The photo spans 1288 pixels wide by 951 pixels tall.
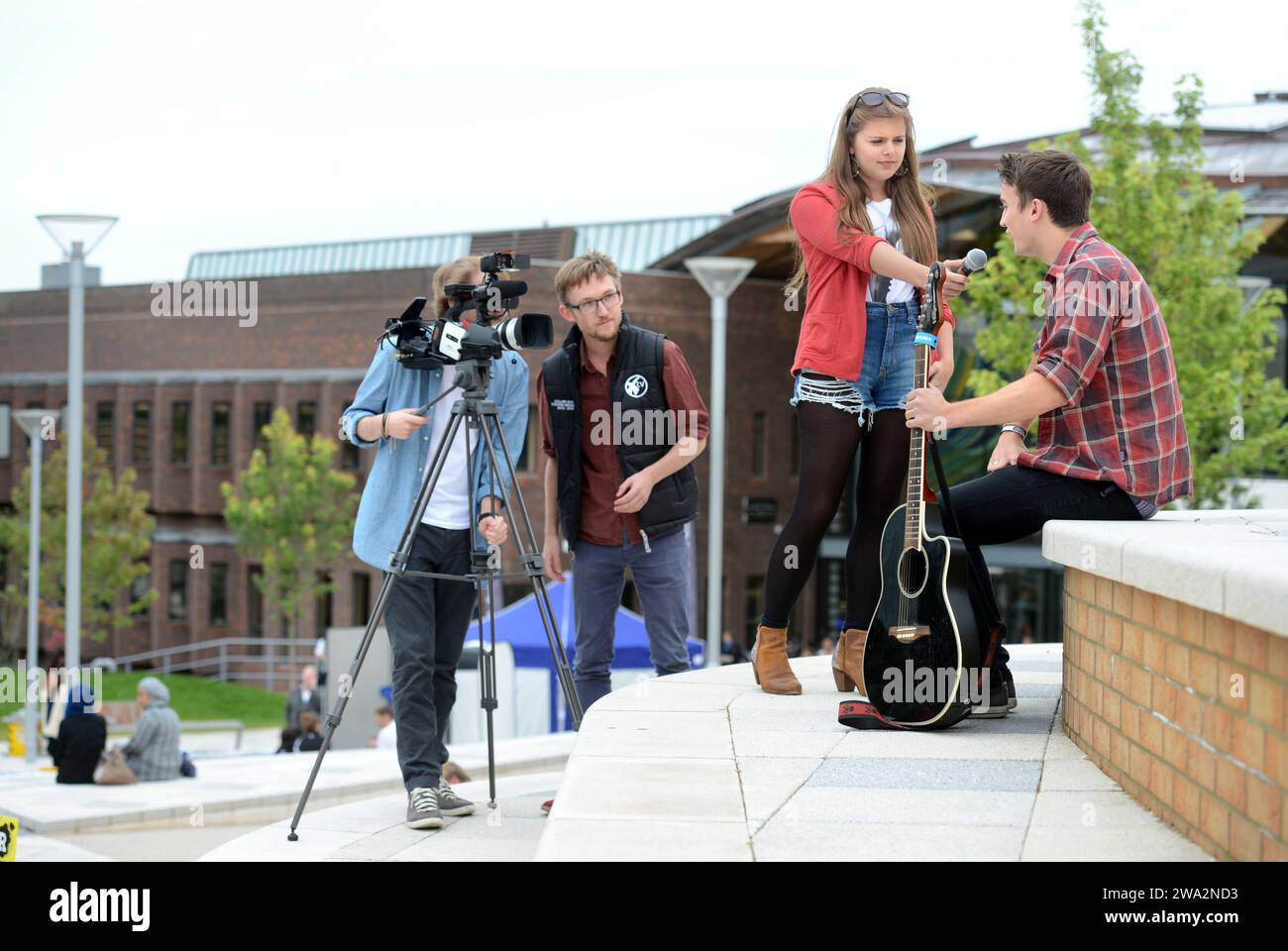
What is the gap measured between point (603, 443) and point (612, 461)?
0.13 meters

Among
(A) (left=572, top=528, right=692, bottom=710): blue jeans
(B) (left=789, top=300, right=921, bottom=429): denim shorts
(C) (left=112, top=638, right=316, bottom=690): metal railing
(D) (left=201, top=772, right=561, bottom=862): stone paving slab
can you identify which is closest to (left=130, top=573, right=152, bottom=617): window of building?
(C) (left=112, top=638, right=316, bottom=690): metal railing

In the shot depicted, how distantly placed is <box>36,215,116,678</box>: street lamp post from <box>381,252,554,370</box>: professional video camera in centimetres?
1350

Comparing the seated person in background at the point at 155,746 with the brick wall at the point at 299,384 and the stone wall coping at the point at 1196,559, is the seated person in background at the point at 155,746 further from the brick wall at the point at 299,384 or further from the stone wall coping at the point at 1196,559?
the brick wall at the point at 299,384

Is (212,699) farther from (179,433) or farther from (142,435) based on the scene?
(142,435)

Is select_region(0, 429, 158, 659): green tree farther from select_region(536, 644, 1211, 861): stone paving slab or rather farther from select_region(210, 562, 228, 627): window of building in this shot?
select_region(536, 644, 1211, 861): stone paving slab

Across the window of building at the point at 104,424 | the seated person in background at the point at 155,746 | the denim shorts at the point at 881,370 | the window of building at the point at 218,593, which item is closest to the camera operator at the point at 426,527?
the denim shorts at the point at 881,370

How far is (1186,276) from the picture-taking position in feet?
58.4

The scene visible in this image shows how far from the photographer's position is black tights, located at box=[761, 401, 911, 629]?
18.9ft

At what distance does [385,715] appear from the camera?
21.9 meters

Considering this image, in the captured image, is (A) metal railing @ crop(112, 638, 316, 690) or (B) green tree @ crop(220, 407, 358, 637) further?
(A) metal railing @ crop(112, 638, 316, 690)

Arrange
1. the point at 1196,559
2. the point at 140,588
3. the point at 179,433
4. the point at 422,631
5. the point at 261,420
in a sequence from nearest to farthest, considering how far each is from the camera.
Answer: the point at 1196,559 < the point at 422,631 < the point at 261,420 < the point at 179,433 < the point at 140,588

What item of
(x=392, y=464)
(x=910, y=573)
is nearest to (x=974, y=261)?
(x=910, y=573)
